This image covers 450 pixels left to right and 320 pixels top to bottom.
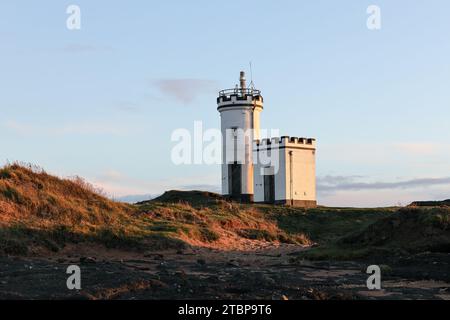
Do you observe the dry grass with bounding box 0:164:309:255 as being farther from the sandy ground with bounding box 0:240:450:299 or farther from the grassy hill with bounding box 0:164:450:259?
the sandy ground with bounding box 0:240:450:299

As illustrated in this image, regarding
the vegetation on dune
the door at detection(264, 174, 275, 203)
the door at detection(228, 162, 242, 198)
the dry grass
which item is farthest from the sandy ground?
the door at detection(228, 162, 242, 198)

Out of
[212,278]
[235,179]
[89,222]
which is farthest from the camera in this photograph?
Answer: [235,179]

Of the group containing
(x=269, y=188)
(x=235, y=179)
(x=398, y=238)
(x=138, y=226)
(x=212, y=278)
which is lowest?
(x=212, y=278)

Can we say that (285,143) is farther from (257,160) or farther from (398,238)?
(398,238)

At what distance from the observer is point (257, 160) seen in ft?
148

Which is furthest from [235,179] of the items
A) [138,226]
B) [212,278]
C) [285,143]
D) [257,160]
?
[212,278]

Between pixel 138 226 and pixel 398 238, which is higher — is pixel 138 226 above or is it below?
above

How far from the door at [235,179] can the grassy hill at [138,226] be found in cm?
1121

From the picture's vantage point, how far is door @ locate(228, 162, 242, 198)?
147 ft

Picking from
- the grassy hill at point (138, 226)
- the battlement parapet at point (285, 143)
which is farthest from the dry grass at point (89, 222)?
the battlement parapet at point (285, 143)

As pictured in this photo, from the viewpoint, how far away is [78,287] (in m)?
11.6

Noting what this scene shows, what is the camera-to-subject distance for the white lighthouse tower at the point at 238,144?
147 feet

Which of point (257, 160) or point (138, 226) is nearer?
point (138, 226)

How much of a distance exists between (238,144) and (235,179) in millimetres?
2620
